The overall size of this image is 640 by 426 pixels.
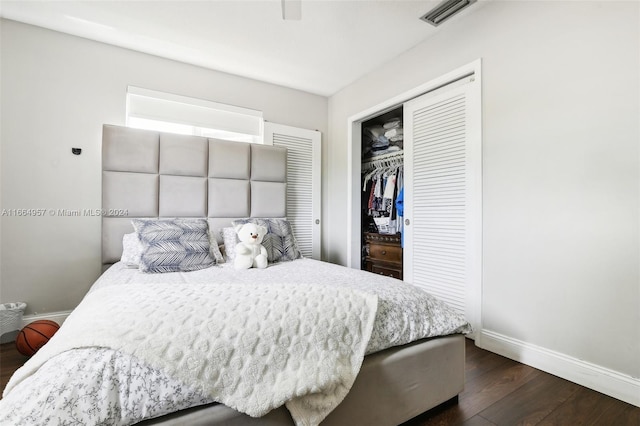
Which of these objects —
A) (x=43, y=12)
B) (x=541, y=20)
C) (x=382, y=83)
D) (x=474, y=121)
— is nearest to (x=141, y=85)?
(x=43, y=12)

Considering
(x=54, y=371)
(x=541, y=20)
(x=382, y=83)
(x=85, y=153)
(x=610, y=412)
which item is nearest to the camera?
(x=54, y=371)

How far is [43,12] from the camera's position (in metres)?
2.28

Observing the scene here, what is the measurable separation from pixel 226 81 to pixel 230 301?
2832 mm

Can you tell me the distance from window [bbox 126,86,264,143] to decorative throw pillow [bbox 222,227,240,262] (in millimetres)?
1246

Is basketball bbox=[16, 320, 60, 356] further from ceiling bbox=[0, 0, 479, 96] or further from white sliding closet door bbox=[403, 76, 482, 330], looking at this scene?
A: white sliding closet door bbox=[403, 76, 482, 330]

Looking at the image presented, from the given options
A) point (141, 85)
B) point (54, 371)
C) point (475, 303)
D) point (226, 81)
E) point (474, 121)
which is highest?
point (226, 81)

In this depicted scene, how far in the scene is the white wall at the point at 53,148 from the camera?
2.38m

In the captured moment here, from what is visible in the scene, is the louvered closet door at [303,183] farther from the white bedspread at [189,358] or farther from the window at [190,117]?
the white bedspread at [189,358]

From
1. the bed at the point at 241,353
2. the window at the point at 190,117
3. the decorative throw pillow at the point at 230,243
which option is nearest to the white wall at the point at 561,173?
the bed at the point at 241,353

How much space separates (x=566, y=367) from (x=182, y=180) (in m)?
3.20

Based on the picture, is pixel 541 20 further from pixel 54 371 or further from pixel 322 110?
pixel 54 371

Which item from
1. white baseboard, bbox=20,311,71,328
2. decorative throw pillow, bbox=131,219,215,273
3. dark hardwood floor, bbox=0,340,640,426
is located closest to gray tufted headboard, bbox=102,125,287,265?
decorative throw pillow, bbox=131,219,215,273

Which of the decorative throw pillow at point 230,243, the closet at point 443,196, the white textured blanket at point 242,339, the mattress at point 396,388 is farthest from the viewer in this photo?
the decorative throw pillow at point 230,243

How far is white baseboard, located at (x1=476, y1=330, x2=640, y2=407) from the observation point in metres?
1.57
